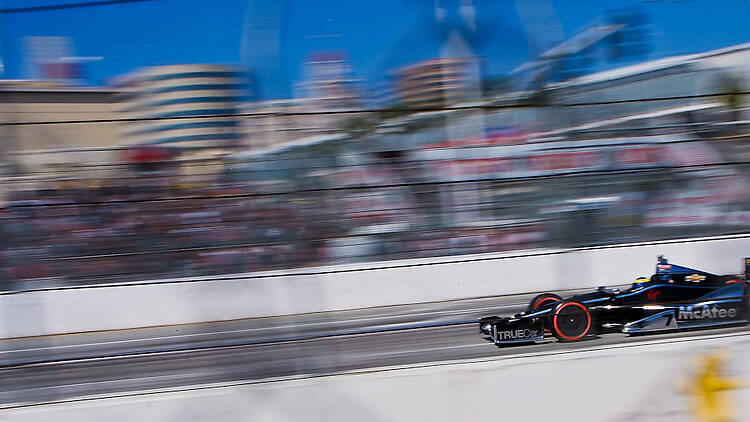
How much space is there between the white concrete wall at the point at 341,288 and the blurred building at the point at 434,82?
4.99 ft

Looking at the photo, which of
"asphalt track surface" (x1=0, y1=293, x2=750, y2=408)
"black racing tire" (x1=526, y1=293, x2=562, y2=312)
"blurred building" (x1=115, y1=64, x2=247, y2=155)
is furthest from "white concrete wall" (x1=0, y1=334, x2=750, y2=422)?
"blurred building" (x1=115, y1=64, x2=247, y2=155)

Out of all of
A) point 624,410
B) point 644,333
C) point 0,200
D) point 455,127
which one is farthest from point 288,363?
point 0,200

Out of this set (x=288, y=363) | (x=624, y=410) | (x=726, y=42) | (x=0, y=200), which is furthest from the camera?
(x=726, y=42)

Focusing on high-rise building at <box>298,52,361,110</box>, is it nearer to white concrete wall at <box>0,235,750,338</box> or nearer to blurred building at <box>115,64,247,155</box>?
blurred building at <box>115,64,247,155</box>

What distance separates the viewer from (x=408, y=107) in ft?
19.0

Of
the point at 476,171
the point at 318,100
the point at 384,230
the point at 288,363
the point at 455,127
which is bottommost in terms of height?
the point at 288,363

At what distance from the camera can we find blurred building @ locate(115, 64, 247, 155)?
5375 millimetres

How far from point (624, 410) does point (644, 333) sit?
1814mm

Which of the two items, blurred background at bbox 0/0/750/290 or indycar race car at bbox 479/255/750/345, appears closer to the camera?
indycar race car at bbox 479/255/750/345

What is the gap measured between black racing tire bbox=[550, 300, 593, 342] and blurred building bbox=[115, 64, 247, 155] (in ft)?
10.1

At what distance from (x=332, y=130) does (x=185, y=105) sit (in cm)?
129

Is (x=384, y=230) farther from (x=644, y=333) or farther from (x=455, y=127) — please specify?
(x=644, y=333)

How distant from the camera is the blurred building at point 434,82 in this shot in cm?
581

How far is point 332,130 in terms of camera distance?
5.66 metres
